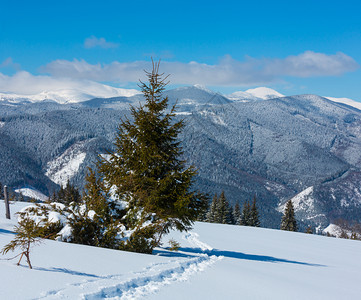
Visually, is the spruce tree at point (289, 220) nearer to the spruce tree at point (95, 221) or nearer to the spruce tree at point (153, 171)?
the spruce tree at point (153, 171)

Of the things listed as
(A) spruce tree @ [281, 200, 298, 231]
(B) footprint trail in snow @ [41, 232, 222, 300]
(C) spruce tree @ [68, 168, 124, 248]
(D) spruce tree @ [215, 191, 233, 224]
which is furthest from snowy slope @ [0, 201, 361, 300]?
(A) spruce tree @ [281, 200, 298, 231]

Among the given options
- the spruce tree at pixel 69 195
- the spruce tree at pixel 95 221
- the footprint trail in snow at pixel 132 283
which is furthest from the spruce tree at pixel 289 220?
the footprint trail in snow at pixel 132 283

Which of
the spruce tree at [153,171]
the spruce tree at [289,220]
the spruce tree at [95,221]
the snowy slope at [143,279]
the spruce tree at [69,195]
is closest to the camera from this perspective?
the snowy slope at [143,279]

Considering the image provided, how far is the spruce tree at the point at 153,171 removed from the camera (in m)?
12.1

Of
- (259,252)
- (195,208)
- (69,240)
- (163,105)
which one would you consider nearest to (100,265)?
(69,240)

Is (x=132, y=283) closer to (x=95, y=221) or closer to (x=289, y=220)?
(x=95, y=221)

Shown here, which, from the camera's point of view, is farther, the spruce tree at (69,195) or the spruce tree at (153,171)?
the spruce tree at (69,195)

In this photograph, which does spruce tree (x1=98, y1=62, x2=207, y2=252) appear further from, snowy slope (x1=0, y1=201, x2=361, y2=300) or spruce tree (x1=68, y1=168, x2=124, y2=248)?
snowy slope (x1=0, y1=201, x2=361, y2=300)

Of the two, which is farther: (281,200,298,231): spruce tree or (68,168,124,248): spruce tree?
(281,200,298,231): spruce tree

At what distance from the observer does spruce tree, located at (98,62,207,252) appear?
12.1 meters

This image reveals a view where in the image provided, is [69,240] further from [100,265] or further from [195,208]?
[195,208]

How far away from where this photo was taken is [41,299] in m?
4.50

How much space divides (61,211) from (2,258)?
178 inches

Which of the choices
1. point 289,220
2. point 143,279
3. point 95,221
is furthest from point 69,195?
point 143,279
